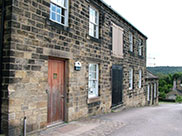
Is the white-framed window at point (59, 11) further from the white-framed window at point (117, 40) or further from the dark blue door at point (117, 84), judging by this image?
the dark blue door at point (117, 84)

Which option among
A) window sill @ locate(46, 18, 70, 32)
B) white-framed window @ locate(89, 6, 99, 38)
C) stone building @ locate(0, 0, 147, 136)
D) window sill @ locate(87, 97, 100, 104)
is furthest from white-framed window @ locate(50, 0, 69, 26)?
window sill @ locate(87, 97, 100, 104)

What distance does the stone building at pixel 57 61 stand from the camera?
5.12 meters

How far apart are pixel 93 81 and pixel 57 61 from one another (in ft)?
9.74

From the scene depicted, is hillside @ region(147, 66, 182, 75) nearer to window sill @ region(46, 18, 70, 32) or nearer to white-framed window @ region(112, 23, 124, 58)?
white-framed window @ region(112, 23, 124, 58)

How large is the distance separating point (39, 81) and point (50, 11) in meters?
2.59

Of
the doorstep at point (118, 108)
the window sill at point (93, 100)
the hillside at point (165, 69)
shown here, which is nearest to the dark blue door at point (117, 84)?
the doorstep at point (118, 108)

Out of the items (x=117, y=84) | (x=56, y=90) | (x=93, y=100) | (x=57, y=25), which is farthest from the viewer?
(x=117, y=84)

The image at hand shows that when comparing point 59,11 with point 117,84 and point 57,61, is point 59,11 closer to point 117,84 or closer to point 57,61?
point 57,61

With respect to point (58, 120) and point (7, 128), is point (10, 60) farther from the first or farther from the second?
point (58, 120)

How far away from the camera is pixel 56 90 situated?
6891mm

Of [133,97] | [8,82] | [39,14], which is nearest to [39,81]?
[8,82]

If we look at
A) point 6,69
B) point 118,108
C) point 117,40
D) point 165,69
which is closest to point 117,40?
point 117,40

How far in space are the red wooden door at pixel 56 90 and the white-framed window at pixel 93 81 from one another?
2.13 metres

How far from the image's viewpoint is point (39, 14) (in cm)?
598
